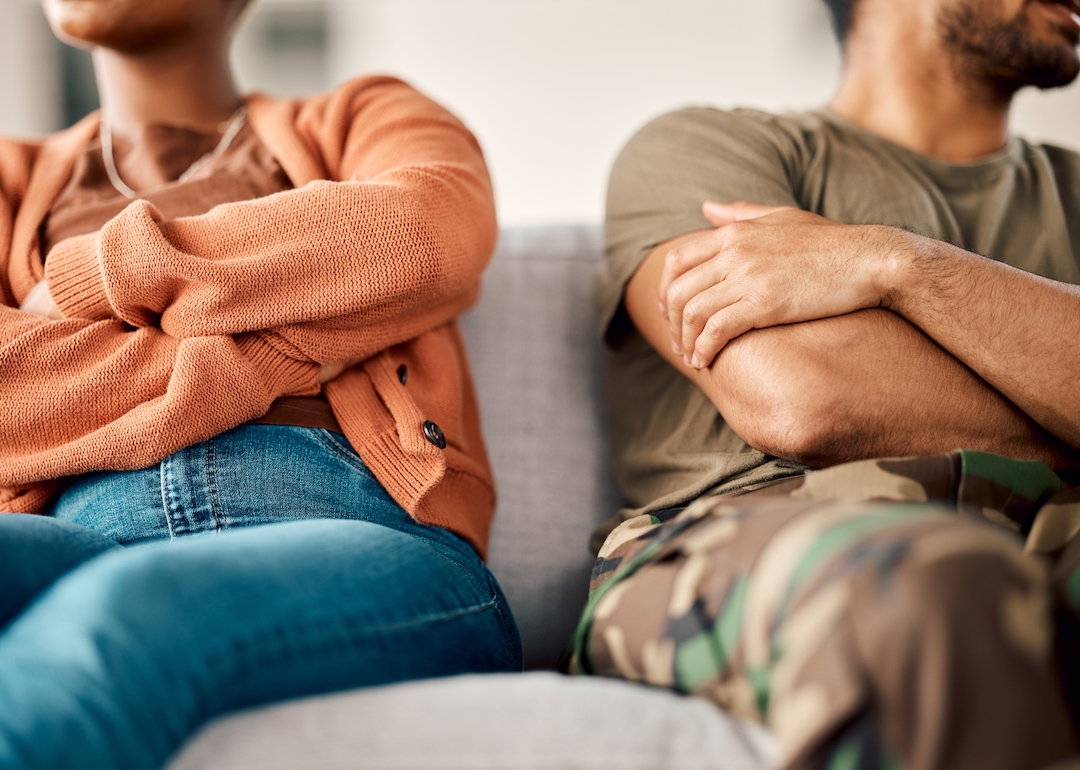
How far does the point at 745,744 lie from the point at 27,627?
507mm

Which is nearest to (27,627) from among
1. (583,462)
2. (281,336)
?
(281,336)

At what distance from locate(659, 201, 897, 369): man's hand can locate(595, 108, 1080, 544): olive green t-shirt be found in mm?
144

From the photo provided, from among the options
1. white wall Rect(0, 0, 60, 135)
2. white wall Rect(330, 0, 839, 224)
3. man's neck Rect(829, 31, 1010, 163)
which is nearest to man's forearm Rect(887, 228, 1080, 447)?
man's neck Rect(829, 31, 1010, 163)

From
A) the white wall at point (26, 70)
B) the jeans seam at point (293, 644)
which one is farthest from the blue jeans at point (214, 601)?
the white wall at point (26, 70)

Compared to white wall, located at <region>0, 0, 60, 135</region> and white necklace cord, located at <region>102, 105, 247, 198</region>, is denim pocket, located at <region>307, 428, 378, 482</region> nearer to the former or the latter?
white necklace cord, located at <region>102, 105, 247, 198</region>

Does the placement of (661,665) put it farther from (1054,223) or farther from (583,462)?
(1054,223)

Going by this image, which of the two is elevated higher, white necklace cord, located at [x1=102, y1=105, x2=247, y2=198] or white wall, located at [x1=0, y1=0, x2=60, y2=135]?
white necklace cord, located at [x1=102, y1=105, x2=247, y2=198]

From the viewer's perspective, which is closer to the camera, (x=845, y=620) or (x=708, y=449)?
(x=845, y=620)

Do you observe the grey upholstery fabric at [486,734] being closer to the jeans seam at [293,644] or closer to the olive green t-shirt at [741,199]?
the jeans seam at [293,644]

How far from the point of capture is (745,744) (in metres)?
0.56

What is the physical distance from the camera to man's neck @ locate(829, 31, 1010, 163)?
125cm

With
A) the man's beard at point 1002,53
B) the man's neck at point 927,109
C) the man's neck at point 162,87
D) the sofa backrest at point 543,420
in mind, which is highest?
the man's beard at point 1002,53

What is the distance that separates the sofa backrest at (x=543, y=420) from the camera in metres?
1.19

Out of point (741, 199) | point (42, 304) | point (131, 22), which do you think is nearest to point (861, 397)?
point (741, 199)
